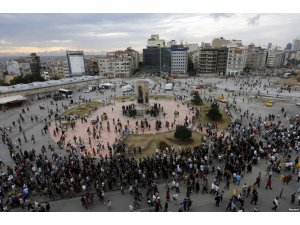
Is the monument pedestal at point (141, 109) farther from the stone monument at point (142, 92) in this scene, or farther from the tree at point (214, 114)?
the tree at point (214, 114)

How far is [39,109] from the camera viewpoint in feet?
128

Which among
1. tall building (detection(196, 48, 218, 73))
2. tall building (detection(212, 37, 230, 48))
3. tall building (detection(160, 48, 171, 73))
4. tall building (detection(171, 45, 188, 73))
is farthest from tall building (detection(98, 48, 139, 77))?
tall building (detection(212, 37, 230, 48))

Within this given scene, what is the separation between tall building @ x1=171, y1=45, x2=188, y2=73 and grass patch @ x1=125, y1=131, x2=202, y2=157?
68.2m

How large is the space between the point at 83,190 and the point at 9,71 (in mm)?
111081

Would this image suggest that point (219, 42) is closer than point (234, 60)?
No

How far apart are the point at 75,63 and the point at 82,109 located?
6260 cm

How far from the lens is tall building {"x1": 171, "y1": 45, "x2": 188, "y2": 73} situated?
3527 inches

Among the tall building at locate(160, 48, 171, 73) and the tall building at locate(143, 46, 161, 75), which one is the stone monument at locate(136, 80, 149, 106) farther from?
the tall building at locate(143, 46, 161, 75)

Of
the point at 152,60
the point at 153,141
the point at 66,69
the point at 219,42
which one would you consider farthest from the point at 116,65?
the point at 153,141

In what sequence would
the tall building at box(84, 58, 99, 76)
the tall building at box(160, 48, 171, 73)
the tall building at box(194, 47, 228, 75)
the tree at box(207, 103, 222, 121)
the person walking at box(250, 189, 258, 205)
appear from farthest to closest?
the tall building at box(84, 58, 99, 76), the tall building at box(160, 48, 171, 73), the tall building at box(194, 47, 228, 75), the tree at box(207, 103, 222, 121), the person walking at box(250, 189, 258, 205)

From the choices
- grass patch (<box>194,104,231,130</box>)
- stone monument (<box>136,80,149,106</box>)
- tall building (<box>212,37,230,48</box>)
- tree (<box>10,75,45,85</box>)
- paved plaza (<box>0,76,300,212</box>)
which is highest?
tall building (<box>212,37,230,48</box>)

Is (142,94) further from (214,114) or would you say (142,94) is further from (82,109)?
(214,114)

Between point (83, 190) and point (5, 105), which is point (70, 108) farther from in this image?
point (83, 190)

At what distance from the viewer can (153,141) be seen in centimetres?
2464
